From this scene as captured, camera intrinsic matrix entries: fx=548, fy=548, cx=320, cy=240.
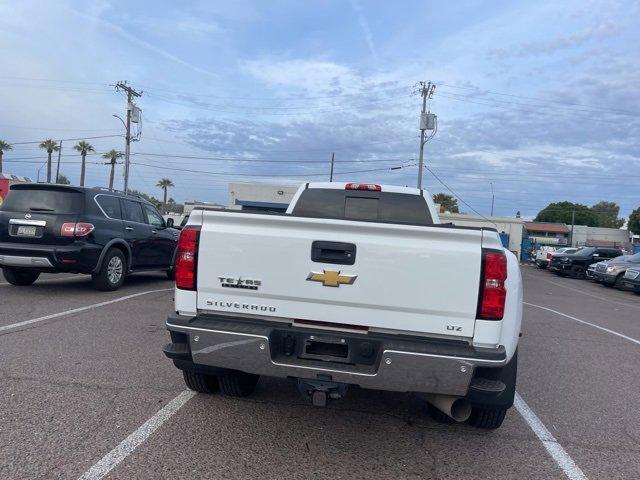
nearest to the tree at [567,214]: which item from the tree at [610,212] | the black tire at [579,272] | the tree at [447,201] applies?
the tree at [610,212]

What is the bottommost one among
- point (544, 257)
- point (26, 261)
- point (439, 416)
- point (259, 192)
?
point (439, 416)

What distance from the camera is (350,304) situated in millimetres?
3473

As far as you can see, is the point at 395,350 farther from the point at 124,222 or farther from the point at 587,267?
the point at 587,267

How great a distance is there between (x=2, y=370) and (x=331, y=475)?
3419 mm

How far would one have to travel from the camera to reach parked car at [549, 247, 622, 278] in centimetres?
2619

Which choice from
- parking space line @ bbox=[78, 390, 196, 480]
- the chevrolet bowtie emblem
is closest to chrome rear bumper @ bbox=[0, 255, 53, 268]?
parking space line @ bbox=[78, 390, 196, 480]

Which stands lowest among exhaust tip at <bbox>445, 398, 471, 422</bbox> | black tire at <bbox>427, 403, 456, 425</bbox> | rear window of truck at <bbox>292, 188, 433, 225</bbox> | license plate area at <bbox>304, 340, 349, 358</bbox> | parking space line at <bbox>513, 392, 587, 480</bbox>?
parking space line at <bbox>513, 392, 587, 480</bbox>

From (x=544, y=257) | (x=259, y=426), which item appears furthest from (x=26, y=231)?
(x=544, y=257)

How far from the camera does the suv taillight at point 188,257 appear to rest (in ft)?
12.0

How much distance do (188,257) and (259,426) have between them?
142 centimetres

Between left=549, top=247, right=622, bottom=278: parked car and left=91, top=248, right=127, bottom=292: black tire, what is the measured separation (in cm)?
2261

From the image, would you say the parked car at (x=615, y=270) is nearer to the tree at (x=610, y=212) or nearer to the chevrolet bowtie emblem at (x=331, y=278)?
the chevrolet bowtie emblem at (x=331, y=278)

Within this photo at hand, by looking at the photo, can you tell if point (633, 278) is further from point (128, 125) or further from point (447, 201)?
point (447, 201)

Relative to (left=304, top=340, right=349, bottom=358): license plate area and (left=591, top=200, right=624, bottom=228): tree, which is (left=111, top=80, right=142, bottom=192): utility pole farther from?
(left=591, top=200, right=624, bottom=228): tree
